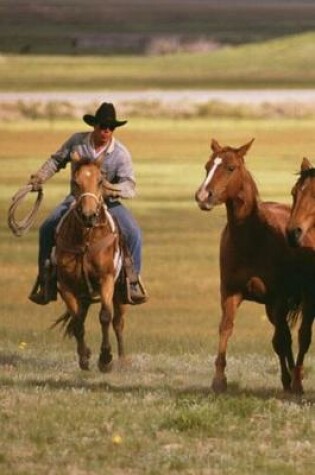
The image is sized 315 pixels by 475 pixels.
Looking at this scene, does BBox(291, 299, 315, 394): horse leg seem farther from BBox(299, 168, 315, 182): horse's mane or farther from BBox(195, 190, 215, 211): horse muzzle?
BBox(299, 168, 315, 182): horse's mane

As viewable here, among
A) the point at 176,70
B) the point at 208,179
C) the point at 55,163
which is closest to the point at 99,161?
the point at 55,163

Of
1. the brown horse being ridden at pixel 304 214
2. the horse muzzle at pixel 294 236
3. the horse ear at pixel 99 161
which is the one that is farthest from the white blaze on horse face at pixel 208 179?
the horse ear at pixel 99 161

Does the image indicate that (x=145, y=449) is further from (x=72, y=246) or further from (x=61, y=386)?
(x=72, y=246)

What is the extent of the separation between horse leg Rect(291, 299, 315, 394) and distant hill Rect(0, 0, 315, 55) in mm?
69517

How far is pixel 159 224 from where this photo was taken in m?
28.7

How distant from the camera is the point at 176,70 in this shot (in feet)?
241

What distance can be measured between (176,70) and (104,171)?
2298 inches

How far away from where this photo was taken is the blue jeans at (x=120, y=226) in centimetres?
1530

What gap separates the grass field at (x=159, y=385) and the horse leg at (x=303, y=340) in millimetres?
95

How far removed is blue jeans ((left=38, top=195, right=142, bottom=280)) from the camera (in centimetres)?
1530

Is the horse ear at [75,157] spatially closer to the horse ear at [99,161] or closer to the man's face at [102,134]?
the horse ear at [99,161]

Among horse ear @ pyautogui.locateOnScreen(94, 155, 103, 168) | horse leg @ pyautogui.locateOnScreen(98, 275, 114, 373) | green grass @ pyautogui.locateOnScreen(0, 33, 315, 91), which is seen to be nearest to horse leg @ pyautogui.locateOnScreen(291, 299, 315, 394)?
horse leg @ pyautogui.locateOnScreen(98, 275, 114, 373)

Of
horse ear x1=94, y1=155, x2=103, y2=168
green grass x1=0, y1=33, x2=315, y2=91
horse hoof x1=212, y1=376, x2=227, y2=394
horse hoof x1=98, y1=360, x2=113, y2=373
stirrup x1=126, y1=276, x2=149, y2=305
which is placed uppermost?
horse ear x1=94, y1=155, x2=103, y2=168

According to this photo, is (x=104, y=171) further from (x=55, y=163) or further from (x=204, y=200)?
(x=204, y=200)
